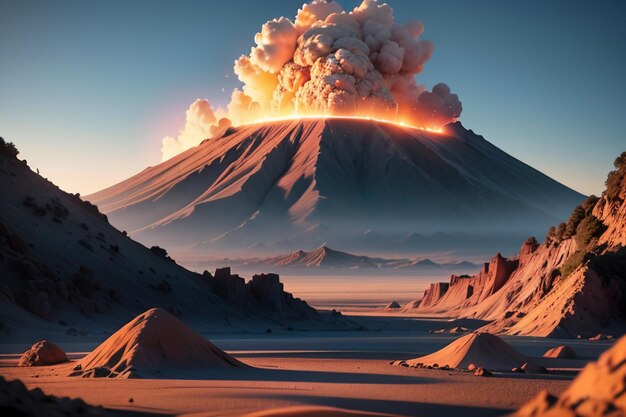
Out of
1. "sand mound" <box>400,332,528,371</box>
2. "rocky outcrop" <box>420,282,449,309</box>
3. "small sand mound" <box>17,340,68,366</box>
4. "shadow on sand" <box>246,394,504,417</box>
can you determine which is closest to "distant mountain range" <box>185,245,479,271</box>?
"rocky outcrop" <box>420,282,449,309</box>

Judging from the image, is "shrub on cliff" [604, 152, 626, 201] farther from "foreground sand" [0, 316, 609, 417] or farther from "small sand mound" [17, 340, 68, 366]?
"small sand mound" [17, 340, 68, 366]

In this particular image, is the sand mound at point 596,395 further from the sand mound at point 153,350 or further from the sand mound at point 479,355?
the sand mound at point 479,355

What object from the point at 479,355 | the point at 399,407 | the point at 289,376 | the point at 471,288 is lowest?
the point at 399,407

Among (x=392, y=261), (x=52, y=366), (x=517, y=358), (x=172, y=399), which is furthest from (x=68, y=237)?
(x=392, y=261)

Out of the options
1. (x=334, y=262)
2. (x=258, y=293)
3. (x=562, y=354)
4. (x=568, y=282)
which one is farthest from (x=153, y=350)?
(x=334, y=262)

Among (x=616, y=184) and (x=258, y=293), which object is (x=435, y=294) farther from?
(x=616, y=184)

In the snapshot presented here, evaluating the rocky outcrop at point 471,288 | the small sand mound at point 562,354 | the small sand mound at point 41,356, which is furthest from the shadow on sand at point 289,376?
the rocky outcrop at point 471,288
